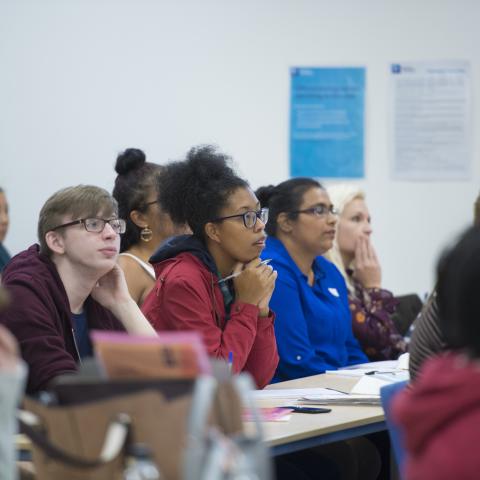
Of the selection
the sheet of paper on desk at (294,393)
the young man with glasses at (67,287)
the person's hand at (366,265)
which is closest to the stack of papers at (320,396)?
the sheet of paper on desk at (294,393)

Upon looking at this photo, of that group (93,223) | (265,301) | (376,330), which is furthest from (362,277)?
(93,223)

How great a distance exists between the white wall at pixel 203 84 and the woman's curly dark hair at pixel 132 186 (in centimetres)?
98

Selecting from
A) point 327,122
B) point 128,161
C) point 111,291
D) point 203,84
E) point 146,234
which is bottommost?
point 111,291

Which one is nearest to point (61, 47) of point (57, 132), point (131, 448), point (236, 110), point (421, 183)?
point (57, 132)

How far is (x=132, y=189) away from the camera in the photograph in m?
3.88

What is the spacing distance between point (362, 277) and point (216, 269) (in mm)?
1667

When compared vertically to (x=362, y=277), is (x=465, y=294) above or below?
above

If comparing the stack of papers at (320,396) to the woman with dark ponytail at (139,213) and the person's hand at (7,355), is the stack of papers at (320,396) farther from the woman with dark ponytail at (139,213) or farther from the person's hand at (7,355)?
the person's hand at (7,355)

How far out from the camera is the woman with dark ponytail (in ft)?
12.5

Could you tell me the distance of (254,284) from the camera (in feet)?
10.2

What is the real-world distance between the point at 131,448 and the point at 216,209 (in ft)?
5.61

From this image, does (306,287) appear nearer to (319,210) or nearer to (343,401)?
(319,210)

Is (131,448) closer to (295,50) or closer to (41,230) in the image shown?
(41,230)

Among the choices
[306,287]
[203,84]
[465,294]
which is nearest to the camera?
[465,294]
